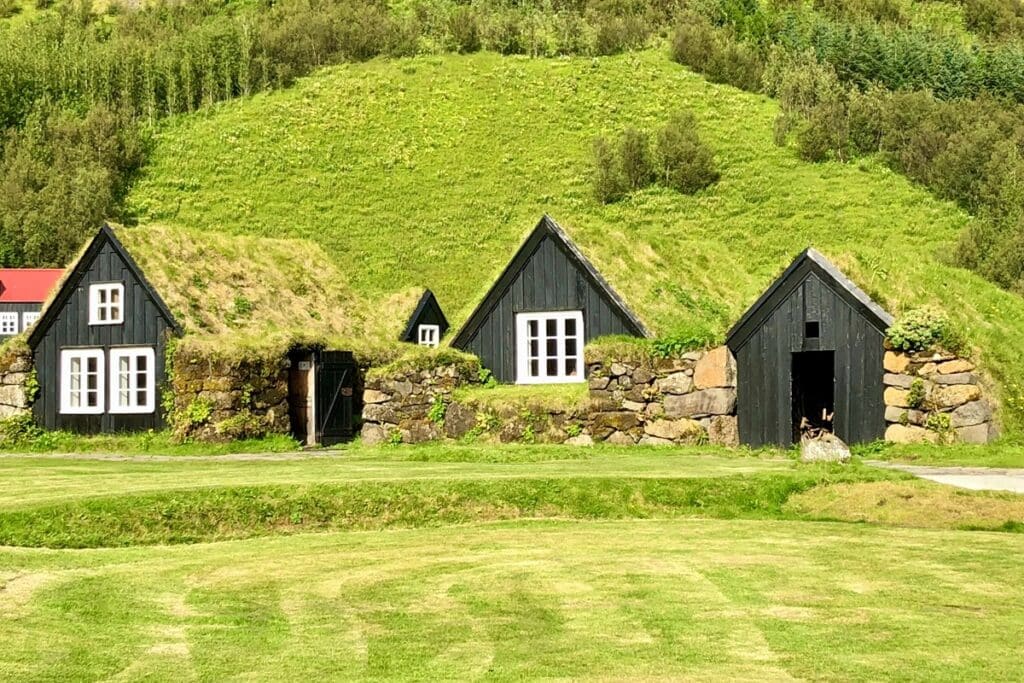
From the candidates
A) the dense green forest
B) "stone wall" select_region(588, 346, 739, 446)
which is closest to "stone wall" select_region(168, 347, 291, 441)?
"stone wall" select_region(588, 346, 739, 446)

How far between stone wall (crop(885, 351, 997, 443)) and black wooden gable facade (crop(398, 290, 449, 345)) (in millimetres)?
22187

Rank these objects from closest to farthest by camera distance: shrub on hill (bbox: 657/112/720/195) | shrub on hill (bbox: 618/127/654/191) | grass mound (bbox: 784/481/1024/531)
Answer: grass mound (bbox: 784/481/1024/531), shrub on hill (bbox: 657/112/720/195), shrub on hill (bbox: 618/127/654/191)

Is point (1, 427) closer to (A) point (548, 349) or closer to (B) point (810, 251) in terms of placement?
(A) point (548, 349)

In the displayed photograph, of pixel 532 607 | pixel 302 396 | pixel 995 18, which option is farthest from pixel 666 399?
pixel 995 18

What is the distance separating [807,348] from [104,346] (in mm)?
19192

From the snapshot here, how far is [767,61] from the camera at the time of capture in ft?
448

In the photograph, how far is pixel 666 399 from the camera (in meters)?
31.1

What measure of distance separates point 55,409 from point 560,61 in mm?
100654

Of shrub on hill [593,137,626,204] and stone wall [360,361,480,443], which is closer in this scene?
stone wall [360,361,480,443]

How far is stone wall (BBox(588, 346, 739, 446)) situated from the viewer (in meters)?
30.7

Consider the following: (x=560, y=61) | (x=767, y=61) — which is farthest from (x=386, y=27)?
(x=767, y=61)

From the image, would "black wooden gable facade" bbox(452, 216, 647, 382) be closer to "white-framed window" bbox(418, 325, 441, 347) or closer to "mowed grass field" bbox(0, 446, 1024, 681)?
"white-framed window" bbox(418, 325, 441, 347)

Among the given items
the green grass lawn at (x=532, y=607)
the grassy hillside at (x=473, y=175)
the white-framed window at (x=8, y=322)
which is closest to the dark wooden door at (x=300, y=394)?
the green grass lawn at (x=532, y=607)

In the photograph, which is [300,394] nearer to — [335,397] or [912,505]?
[335,397]
